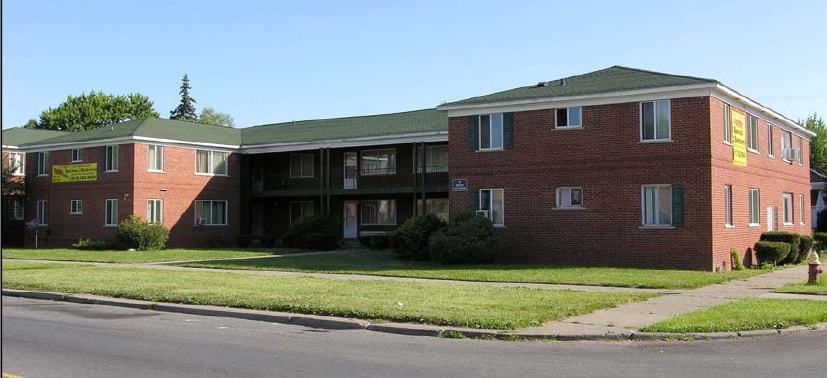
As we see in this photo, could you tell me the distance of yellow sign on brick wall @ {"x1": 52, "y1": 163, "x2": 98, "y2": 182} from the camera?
3903 cm

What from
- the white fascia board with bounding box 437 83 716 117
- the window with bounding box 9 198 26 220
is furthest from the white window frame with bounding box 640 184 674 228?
the window with bounding box 9 198 26 220

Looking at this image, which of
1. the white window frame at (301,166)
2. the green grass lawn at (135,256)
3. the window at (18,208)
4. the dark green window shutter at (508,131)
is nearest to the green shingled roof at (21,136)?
the window at (18,208)

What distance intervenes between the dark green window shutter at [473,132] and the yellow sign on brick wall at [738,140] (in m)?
8.17

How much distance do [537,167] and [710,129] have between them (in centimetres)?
552

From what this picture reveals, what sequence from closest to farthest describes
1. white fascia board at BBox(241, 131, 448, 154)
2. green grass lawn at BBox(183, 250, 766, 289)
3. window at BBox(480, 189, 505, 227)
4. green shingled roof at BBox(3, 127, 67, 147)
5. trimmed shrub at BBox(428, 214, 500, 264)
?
green grass lawn at BBox(183, 250, 766, 289) → trimmed shrub at BBox(428, 214, 500, 264) → window at BBox(480, 189, 505, 227) → white fascia board at BBox(241, 131, 448, 154) → green shingled roof at BBox(3, 127, 67, 147)

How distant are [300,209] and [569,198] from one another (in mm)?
21147

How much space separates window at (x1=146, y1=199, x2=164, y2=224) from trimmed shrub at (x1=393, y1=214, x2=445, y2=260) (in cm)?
1616

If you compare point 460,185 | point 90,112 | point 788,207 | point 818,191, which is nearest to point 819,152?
point 818,191

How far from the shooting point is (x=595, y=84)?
25.5 m

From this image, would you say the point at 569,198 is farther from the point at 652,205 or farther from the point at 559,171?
the point at 652,205

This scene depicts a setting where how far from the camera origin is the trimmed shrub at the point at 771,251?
2486cm

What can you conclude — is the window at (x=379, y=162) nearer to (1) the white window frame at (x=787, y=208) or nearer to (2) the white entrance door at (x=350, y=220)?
(2) the white entrance door at (x=350, y=220)

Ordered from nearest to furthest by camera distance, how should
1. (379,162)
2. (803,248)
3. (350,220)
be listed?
1. (803,248)
2. (379,162)
3. (350,220)

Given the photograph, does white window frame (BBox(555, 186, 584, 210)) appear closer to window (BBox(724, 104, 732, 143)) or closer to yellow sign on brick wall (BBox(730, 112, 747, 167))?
window (BBox(724, 104, 732, 143))
